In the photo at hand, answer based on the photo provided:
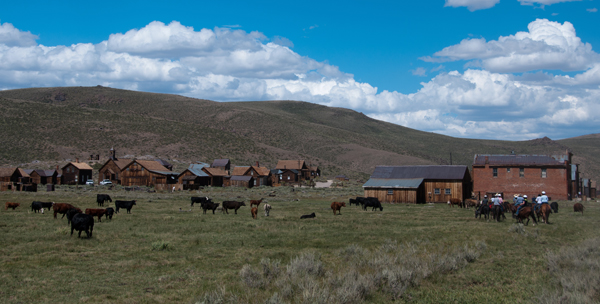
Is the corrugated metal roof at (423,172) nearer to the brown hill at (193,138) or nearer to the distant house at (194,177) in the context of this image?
the distant house at (194,177)

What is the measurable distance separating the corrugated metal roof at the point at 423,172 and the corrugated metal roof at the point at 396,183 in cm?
92

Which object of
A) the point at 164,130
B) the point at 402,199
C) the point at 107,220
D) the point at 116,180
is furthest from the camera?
the point at 164,130

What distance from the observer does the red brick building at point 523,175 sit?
5000 cm

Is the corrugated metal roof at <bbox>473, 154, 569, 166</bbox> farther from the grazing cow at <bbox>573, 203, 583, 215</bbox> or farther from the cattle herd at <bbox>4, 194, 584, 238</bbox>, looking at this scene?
the grazing cow at <bbox>573, 203, 583, 215</bbox>

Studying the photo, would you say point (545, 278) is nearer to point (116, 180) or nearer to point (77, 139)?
point (116, 180)

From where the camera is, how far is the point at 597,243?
53.9ft

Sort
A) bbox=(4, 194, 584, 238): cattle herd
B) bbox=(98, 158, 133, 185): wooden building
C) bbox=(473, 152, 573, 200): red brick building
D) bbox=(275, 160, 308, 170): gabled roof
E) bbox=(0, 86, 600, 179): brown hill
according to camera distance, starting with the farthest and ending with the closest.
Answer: bbox=(0, 86, 600, 179): brown hill, bbox=(275, 160, 308, 170): gabled roof, bbox=(98, 158, 133, 185): wooden building, bbox=(473, 152, 573, 200): red brick building, bbox=(4, 194, 584, 238): cattle herd

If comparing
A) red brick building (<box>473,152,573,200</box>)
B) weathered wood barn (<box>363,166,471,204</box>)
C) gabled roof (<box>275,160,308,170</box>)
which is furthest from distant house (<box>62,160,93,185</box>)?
red brick building (<box>473,152,573,200</box>)

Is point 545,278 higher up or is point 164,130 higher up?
point 164,130

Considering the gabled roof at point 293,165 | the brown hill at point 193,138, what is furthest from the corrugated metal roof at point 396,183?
the gabled roof at point 293,165

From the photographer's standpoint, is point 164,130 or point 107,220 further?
point 164,130

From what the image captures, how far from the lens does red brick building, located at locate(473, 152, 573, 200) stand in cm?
5000

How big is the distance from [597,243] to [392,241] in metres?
7.10

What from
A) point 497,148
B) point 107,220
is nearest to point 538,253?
point 107,220
